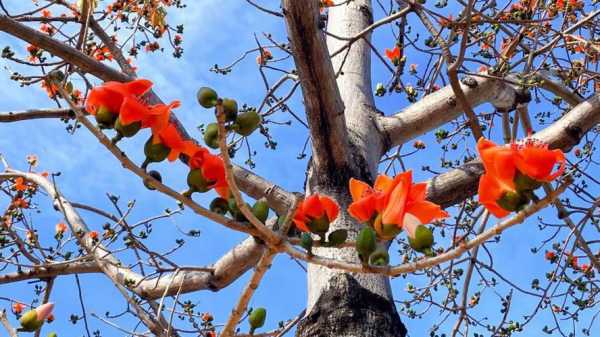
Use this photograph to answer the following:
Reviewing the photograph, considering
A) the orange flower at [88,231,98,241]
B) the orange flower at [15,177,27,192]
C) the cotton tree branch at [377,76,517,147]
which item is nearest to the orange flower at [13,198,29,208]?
the orange flower at [15,177,27,192]

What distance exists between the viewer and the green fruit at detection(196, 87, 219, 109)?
3.25 feet

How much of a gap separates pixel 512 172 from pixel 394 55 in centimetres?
213

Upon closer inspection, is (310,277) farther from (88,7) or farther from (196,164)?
(88,7)

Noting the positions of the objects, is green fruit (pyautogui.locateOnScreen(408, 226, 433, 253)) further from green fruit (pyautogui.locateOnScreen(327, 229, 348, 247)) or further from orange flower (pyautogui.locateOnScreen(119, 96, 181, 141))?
orange flower (pyautogui.locateOnScreen(119, 96, 181, 141))

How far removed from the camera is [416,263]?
0.99 metres

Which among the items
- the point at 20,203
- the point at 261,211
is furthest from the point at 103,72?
the point at 261,211

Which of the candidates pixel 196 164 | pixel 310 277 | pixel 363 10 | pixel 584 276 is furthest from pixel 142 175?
pixel 584 276

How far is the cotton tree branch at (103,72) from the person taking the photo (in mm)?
2139

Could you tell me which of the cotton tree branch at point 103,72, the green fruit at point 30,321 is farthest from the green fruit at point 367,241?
the cotton tree branch at point 103,72

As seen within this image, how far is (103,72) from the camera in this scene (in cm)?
233

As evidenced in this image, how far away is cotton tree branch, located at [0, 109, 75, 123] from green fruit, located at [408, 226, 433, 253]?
1.76m

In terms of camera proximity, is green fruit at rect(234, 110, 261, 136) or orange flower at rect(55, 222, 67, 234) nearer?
green fruit at rect(234, 110, 261, 136)

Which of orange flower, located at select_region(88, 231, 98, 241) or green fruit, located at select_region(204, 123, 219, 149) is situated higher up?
orange flower, located at select_region(88, 231, 98, 241)

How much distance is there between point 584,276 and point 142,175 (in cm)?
330
